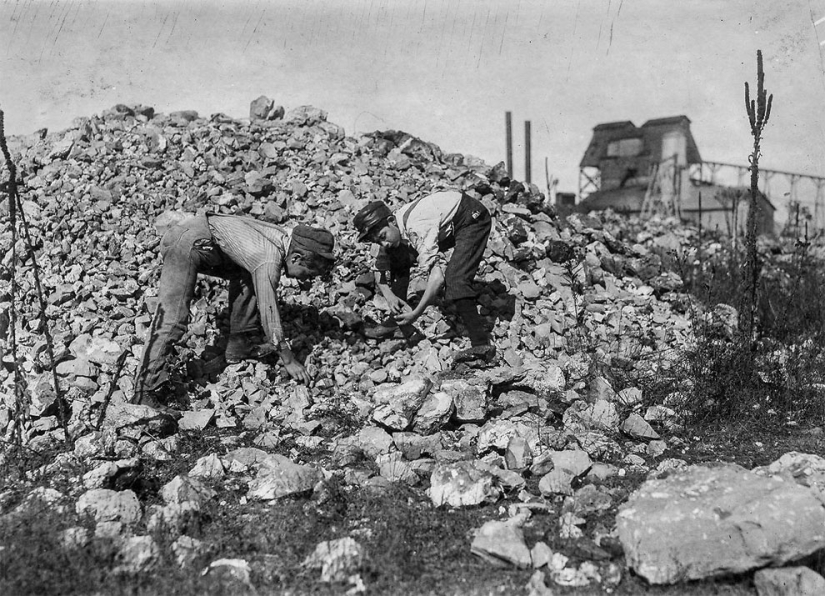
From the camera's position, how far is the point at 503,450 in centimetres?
413

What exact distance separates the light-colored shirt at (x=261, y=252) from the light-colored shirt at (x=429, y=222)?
3.10ft

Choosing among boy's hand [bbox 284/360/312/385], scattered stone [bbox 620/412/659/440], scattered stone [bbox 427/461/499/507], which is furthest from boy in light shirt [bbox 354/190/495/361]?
scattered stone [bbox 427/461/499/507]

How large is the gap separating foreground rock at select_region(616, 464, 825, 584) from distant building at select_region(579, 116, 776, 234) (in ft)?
53.0

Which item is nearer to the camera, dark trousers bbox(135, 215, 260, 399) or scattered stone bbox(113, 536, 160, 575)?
scattered stone bbox(113, 536, 160, 575)

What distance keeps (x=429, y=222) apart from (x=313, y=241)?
0.94m

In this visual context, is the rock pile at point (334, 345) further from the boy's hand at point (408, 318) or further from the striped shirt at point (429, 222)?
the striped shirt at point (429, 222)

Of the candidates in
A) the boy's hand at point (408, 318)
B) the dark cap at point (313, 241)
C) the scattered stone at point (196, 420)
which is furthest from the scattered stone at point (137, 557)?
the boy's hand at point (408, 318)

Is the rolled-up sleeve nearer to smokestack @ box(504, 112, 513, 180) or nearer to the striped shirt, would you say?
the striped shirt

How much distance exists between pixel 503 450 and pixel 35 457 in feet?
9.22

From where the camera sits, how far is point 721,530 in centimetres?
272

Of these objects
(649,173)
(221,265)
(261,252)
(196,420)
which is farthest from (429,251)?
(649,173)

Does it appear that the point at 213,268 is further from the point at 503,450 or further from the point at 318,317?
the point at 503,450

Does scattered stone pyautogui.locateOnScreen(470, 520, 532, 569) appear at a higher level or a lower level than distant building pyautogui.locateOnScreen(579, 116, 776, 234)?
lower

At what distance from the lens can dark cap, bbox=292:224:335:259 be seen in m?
4.89
